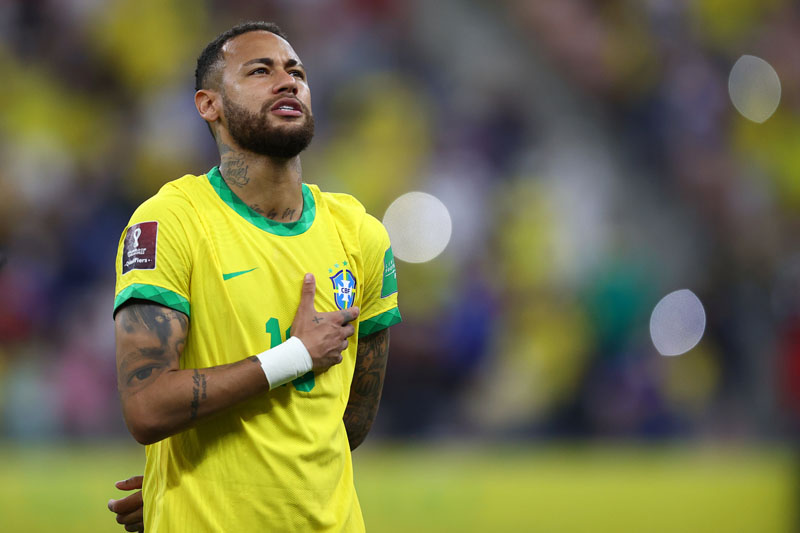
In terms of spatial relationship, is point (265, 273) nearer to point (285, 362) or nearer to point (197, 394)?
point (285, 362)

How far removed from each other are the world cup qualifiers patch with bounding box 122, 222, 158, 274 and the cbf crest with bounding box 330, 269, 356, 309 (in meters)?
0.49

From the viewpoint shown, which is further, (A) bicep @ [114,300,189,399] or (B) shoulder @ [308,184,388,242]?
(B) shoulder @ [308,184,388,242]

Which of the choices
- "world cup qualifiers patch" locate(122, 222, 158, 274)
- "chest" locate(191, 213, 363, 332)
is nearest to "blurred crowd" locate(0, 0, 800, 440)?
"chest" locate(191, 213, 363, 332)

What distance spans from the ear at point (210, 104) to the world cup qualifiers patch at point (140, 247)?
446 millimetres

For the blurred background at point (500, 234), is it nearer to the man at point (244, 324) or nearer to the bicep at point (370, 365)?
the bicep at point (370, 365)

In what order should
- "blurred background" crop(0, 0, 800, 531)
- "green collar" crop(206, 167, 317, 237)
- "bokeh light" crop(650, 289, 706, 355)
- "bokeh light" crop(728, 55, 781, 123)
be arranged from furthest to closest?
"bokeh light" crop(728, 55, 781, 123), "bokeh light" crop(650, 289, 706, 355), "blurred background" crop(0, 0, 800, 531), "green collar" crop(206, 167, 317, 237)

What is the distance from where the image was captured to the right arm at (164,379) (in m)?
2.16

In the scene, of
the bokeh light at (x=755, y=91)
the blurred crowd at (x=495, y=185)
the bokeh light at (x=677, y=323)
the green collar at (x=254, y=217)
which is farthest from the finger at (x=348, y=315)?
the bokeh light at (x=755, y=91)

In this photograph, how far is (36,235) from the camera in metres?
6.32

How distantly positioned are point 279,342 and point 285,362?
0.13m

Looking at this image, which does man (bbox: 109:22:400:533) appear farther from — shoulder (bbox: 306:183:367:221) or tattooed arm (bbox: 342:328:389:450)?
tattooed arm (bbox: 342:328:389:450)

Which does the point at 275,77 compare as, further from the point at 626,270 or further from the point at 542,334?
→ the point at 626,270

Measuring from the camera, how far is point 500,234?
665 centimetres

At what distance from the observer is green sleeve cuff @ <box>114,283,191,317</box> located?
2184 mm
